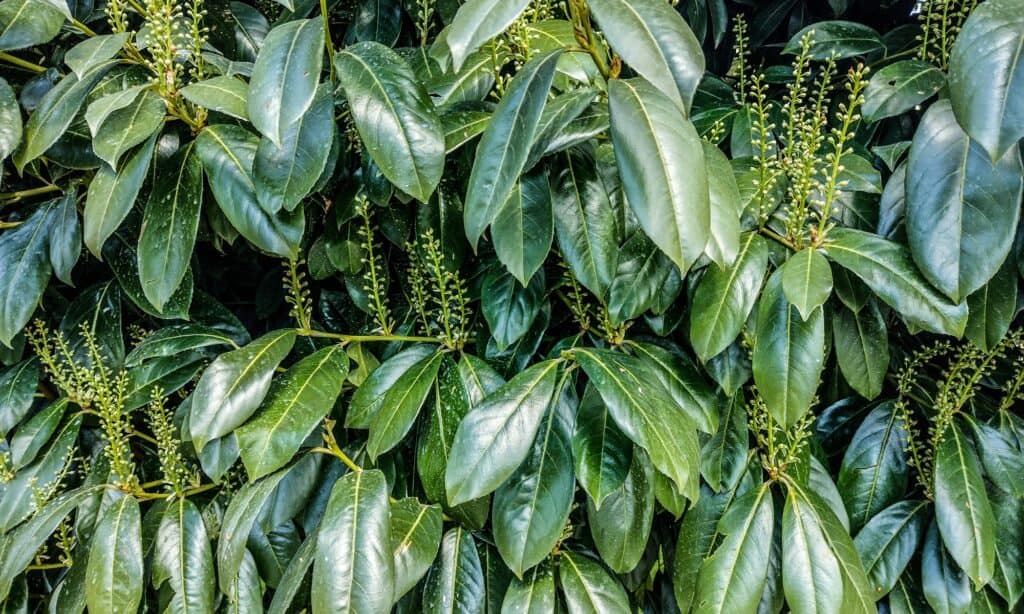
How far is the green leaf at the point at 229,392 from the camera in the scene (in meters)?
0.88

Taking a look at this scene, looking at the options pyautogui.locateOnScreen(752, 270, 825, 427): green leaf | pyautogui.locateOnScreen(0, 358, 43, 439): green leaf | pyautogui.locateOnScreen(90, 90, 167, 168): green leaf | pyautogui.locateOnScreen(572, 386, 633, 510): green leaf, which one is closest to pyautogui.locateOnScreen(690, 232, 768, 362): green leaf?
pyautogui.locateOnScreen(752, 270, 825, 427): green leaf

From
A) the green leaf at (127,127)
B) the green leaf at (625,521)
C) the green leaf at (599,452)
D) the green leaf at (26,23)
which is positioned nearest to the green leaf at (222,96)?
the green leaf at (127,127)

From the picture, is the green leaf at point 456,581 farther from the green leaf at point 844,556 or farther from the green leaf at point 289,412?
the green leaf at point 844,556

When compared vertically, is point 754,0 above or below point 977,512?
above

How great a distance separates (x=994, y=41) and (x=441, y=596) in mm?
885

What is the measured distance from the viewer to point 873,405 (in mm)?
1111

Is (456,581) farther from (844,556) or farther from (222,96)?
(222,96)

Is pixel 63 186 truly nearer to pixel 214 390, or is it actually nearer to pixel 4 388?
pixel 4 388

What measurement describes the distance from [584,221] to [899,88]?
463mm

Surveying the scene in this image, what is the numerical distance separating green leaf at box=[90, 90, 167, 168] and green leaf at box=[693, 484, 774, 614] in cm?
87

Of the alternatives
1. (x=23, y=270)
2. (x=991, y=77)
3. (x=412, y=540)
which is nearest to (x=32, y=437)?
(x=23, y=270)

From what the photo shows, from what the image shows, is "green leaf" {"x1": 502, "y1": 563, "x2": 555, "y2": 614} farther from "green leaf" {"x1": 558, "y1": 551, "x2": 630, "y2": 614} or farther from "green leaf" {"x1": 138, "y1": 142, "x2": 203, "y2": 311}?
"green leaf" {"x1": 138, "y1": 142, "x2": 203, "y2": 311}

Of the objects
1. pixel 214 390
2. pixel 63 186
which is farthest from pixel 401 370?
pixel 63 186

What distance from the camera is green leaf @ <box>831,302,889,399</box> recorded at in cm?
95
